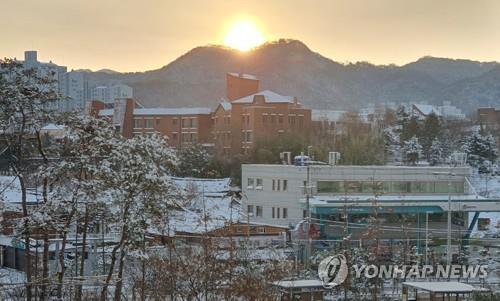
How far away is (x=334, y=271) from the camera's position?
7211 mm

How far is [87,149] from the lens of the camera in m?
6.07

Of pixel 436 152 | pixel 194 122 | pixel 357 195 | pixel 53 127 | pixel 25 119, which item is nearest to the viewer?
pixel 25 119

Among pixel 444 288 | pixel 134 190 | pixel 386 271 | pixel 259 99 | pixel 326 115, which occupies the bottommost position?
pixel 386 271

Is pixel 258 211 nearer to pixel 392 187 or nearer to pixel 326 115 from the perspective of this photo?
pixel 392 187

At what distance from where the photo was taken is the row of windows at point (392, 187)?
50.4ft

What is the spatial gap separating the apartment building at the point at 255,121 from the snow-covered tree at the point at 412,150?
4.17 m

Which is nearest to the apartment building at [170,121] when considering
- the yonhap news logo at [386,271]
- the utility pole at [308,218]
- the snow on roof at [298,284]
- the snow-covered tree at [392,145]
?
the snow-covered tree at [392,145]

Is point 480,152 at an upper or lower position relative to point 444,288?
upper

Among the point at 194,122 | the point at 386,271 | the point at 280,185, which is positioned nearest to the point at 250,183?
the point at 280,185

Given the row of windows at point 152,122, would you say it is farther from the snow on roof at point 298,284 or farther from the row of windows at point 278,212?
the snow on roof at point 298,284

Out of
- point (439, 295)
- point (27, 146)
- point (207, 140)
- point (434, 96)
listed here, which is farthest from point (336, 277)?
point (434, 96)

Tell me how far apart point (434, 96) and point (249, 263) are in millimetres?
49621

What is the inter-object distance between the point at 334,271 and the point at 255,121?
20.2 m

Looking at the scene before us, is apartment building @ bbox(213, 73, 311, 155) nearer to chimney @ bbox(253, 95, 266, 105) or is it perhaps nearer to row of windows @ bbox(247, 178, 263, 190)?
chimney @ bbox(253, 95, 266, 105)
